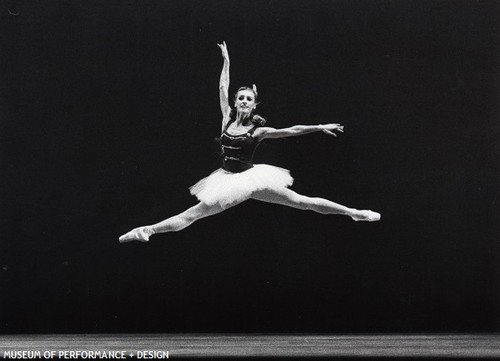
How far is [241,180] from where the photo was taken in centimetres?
435

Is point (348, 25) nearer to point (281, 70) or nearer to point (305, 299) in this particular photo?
point (281, 70)

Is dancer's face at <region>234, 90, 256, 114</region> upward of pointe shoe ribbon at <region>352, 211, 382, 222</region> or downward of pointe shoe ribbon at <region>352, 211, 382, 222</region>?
upward

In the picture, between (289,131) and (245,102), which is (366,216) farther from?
(245,102)

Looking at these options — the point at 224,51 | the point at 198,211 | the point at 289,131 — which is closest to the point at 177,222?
the point at 198,211

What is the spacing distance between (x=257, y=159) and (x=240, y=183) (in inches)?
20.7

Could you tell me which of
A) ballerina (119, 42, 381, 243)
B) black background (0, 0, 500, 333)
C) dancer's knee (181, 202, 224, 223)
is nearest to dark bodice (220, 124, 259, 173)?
ballerina (119, 42, 381, 243)

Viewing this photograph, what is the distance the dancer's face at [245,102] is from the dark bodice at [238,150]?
0.42 feet

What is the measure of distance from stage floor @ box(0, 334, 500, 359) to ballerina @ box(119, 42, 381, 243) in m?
0.68

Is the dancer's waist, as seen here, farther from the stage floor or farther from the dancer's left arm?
the stage floor

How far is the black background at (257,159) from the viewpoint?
4.84m

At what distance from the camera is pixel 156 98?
492 centimetres

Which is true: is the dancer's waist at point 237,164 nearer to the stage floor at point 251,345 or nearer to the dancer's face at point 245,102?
the dancer's face at point 245,102

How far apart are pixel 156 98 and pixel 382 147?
63.1 inches

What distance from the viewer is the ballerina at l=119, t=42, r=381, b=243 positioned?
4.32 m
